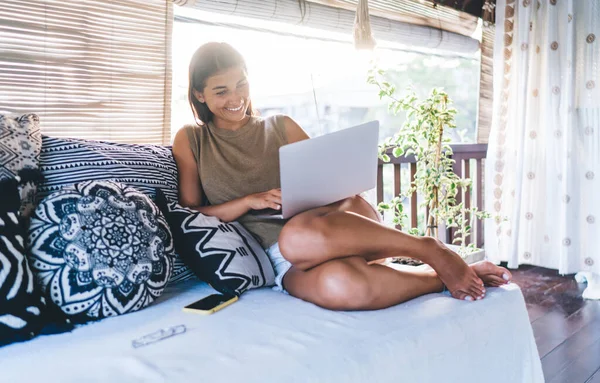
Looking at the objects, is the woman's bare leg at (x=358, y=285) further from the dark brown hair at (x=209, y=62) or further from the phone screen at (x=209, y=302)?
the dark brown hair at (x=209, y=62)

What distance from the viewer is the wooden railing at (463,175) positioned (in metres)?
3.29

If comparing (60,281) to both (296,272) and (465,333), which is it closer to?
(296,272)

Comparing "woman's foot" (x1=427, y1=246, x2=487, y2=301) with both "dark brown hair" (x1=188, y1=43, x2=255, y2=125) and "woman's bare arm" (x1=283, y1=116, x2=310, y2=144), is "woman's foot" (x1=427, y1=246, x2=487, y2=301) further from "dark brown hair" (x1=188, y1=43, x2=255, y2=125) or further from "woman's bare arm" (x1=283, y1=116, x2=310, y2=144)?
"dark brown hair" (x1=188, y1=43, x2=255, y2=125)

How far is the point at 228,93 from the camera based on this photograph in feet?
6.43

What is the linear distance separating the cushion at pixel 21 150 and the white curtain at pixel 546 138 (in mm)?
2753

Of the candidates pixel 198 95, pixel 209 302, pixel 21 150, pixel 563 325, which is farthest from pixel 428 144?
pixel 21 150

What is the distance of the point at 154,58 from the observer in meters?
2.20

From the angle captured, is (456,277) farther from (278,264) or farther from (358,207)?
(278,264)

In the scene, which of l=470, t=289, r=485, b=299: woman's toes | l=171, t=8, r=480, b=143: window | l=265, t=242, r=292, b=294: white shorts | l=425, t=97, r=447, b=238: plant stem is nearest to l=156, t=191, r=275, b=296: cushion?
l=265, t=242, r=292, b=294: white shorts

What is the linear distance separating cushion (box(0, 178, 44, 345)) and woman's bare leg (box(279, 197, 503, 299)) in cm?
65

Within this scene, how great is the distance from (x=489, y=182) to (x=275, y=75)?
166cm

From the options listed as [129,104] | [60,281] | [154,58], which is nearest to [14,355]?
[60,281]

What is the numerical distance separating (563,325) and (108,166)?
6.75 ft

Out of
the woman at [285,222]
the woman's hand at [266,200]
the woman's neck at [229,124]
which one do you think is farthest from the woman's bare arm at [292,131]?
the woman's hand at [266,200]
